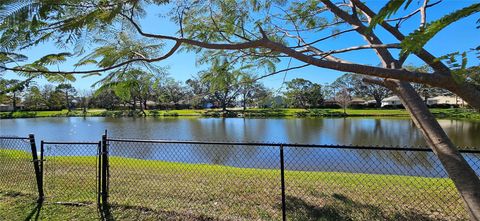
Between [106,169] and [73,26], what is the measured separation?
8.67 feet

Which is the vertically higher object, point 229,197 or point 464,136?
point 229,197

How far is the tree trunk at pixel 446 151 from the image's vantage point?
8.16 feet

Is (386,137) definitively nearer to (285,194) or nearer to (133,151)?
(133,151)

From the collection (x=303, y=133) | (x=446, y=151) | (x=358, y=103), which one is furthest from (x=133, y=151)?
(x=358, y=103)

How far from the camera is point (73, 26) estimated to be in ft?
7.52

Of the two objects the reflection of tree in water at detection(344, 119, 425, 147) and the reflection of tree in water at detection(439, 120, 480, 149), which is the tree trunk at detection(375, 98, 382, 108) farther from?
the reflection of tree in water at detection(344, 119, 425, 147)

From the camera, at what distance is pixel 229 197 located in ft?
15.9

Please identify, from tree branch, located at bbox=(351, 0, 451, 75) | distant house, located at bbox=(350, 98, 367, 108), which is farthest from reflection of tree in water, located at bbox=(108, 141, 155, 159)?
distant house, located at bbox=(350, 98, 367, 108)

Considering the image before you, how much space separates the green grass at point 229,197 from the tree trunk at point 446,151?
64.0 inches

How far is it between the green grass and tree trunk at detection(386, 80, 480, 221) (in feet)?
5.33

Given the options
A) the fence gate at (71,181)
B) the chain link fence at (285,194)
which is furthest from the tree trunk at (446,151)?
the fence gate at (71,181)

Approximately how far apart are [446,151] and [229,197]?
307cm

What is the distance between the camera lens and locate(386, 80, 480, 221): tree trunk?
2.49m

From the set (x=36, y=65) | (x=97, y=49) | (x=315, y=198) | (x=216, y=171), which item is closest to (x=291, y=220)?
(x=315, y=198)
